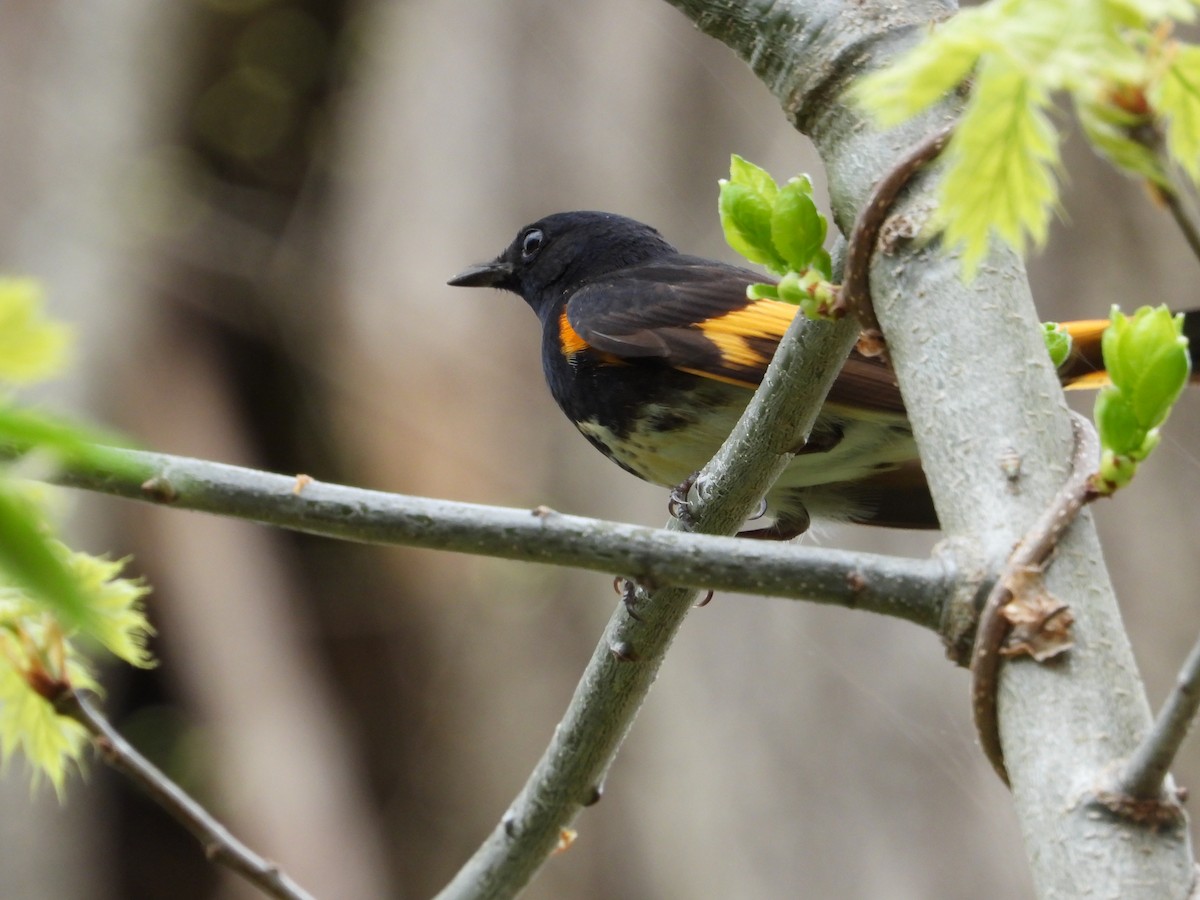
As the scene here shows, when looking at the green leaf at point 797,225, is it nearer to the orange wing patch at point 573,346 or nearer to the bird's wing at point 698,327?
the bird's wing at point 698,327

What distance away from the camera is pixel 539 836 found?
4.31ft

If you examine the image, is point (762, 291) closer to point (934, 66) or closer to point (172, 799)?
point (934, 66)

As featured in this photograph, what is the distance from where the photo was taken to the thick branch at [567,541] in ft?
2.62

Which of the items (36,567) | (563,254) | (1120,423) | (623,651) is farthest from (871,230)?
(563,254)

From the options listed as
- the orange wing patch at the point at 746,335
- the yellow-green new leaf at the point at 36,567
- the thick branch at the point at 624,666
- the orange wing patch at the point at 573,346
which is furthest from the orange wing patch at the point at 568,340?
the yellow-green new leaf at the point at 36,567

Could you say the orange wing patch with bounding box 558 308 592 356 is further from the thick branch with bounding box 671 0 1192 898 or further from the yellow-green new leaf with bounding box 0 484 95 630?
the yellow-green new leaf with bounding box 0 484 95 630

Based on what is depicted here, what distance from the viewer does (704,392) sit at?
200cm

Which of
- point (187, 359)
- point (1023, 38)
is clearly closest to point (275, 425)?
point (187, 359)

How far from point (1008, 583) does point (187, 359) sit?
4910 millimetres

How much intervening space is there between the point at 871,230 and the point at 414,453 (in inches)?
156

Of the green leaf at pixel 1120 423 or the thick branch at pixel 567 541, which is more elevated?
the green leaf at pixel 1120 423

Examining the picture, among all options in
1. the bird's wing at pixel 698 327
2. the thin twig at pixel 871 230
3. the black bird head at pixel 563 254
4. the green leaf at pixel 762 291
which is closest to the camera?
the thin twig at pixel 871 230

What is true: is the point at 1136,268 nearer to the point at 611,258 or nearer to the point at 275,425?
the point at 611,258

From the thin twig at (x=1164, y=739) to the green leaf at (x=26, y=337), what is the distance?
55 cm
